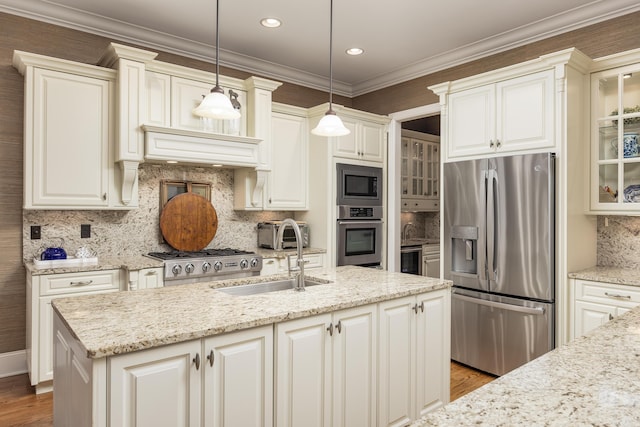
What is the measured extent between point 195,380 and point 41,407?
200cm

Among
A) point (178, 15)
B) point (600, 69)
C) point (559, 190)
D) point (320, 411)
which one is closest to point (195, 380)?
point (320, 411)

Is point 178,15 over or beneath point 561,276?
over

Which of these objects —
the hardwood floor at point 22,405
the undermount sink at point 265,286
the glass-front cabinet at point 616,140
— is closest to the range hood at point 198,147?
the undermount sink at point 265,286

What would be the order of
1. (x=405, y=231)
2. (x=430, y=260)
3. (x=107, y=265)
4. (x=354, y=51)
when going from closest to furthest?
(x=107, y=265), (x=354, y=51), (x=430, y=260), (x=405, y=231)

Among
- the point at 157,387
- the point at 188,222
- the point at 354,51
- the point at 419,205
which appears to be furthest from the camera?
the point at 419,205

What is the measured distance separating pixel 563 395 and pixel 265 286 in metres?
1.76

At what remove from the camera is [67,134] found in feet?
10.4

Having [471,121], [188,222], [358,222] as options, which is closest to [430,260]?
[358,222]

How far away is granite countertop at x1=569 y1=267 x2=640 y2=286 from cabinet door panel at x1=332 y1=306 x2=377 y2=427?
70.7 inches

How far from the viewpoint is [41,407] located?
2812 millimetres

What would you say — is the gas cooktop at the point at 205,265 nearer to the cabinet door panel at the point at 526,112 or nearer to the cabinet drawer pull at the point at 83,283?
the cabinet drawer pull at the point at 83,283

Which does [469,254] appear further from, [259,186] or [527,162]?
[259,186]

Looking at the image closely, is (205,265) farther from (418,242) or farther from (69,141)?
(418,242)

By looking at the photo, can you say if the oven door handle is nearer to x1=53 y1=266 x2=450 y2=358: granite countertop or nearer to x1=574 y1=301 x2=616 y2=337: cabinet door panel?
x1=53 y1=266 x2=450 y2=358: granite countertop
